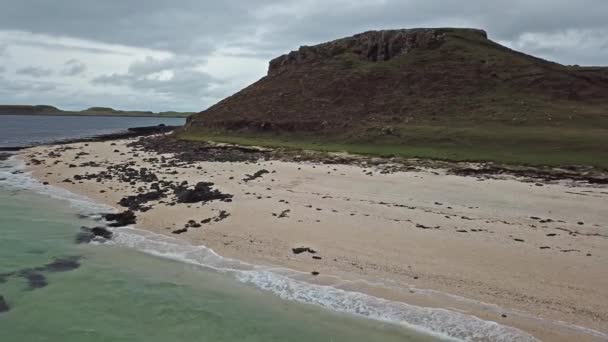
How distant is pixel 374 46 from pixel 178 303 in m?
74.8

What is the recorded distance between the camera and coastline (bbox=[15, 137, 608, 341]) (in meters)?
11.7

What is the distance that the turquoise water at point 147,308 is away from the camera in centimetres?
1073

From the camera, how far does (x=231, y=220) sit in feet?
64.5

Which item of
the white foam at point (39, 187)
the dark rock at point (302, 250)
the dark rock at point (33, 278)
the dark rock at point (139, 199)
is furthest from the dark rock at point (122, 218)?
the dark rock at point (302, 250)

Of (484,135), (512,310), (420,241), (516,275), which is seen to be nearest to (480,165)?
(484,135)

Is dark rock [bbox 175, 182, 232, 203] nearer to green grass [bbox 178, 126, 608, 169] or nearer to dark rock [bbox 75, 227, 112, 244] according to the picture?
dark rock [bbox 75, 227, 112, 244]

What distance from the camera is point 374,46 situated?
267ft

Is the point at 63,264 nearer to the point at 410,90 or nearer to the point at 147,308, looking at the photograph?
the point at 147,308

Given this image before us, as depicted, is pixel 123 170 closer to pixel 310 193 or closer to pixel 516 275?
pixel 310 193

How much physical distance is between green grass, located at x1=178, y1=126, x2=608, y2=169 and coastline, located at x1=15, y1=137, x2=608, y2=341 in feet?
24.6

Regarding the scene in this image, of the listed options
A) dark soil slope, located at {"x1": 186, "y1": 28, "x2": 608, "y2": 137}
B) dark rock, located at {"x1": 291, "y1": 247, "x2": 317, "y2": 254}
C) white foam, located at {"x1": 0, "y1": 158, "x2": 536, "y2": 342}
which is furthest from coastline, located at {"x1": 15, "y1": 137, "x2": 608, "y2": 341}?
dark soil slope, located at {"x1": 186, "y1": 28, "x2": 608, "y2": 137}

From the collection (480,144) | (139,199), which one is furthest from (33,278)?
(480,144)

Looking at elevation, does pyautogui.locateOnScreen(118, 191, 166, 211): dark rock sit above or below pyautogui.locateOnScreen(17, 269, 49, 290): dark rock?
above

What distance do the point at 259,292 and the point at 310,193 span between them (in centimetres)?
1216
